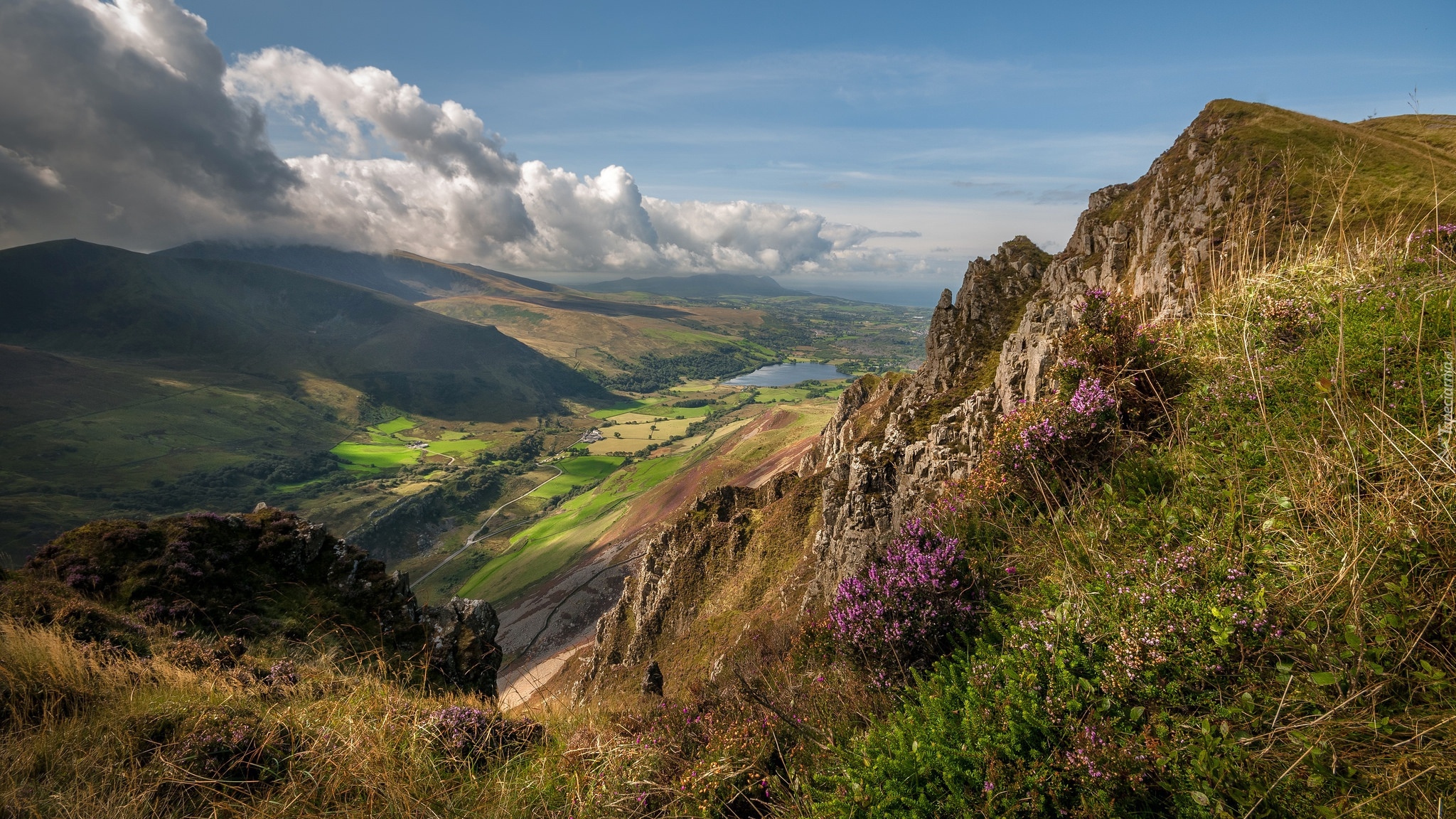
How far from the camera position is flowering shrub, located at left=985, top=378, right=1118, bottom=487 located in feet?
22.9

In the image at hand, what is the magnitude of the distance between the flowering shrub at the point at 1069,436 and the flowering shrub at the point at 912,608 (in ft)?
4.91

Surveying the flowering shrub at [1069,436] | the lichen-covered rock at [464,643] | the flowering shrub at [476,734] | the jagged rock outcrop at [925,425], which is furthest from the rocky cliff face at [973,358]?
the flowering shrub at [476,734]

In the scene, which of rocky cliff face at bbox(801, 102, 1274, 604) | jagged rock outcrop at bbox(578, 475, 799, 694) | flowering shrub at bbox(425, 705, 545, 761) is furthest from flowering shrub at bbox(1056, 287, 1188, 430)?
jagged rock outcrop at bbox(578, 475, 799, 694)

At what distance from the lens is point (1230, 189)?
3541 centimetres

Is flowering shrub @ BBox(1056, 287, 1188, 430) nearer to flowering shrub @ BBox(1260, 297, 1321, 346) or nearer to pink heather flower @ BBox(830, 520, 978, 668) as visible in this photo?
flowering shrub @ BBox(1260, 297, 1321, 346)

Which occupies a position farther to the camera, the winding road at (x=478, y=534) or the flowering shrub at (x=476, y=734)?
the winding road at (x=478, y=534)

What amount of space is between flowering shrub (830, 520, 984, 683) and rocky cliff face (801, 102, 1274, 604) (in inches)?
107

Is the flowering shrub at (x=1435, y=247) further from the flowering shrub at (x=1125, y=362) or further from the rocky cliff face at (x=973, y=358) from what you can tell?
the rocky cliff face at (x=973, y=358)

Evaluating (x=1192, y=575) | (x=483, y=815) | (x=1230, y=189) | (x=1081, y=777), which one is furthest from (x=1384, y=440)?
(x=1230, y=189)

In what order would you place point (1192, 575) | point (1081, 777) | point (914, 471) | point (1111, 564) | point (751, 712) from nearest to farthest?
point (1081, 777), point (1192, 575), point (1111, 564), point (751, 712), point (914, 471)

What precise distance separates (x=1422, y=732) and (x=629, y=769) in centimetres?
555

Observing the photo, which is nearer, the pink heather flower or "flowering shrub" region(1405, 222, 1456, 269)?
"flowering shrub" region(1405, 222, 1456, 269)

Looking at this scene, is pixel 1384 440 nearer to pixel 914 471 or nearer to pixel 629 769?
pixel 629 769

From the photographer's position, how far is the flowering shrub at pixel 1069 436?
698cm
